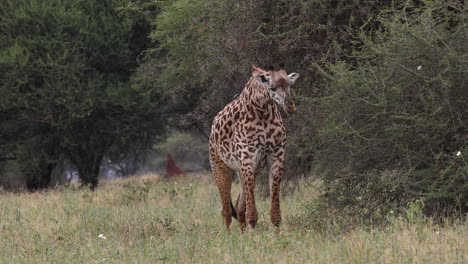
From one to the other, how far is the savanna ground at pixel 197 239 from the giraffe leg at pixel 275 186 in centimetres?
26

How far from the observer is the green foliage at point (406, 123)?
396 inches

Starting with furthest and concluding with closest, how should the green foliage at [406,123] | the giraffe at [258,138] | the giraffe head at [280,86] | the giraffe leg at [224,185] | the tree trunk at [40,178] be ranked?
1. the tree trunk at [40,178]
2. the giraffe leg at [224,185]
3. the giraffe at [258,138]
4. the green foliage at [406,123]
5. the giraffe head at [280,86]

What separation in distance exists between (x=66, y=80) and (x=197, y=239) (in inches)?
626

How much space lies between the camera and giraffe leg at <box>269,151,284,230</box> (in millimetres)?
10539

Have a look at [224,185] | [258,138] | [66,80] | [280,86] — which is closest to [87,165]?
[66,80]

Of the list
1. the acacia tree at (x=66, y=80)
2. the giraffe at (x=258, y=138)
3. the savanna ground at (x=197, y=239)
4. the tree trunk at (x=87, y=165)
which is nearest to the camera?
the savanna ground at (x=197, y=239)

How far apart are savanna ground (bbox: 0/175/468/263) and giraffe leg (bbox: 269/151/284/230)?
0.86 feet

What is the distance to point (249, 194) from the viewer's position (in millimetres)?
10750

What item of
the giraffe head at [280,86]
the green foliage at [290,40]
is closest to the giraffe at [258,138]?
the giraffe head at [280,86]

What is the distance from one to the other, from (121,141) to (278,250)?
1963 centimetres

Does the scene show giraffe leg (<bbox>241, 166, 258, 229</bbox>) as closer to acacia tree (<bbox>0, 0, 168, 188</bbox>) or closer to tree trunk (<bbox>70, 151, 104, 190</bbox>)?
acacia tree (<bbox>0, 0, 168, 188</bbox>)

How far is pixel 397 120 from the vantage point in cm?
1062

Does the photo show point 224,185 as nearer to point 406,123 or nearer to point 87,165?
point 406,123

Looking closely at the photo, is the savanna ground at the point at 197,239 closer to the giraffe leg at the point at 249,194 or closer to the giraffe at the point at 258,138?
the giraffe leg at the point at 249,194
